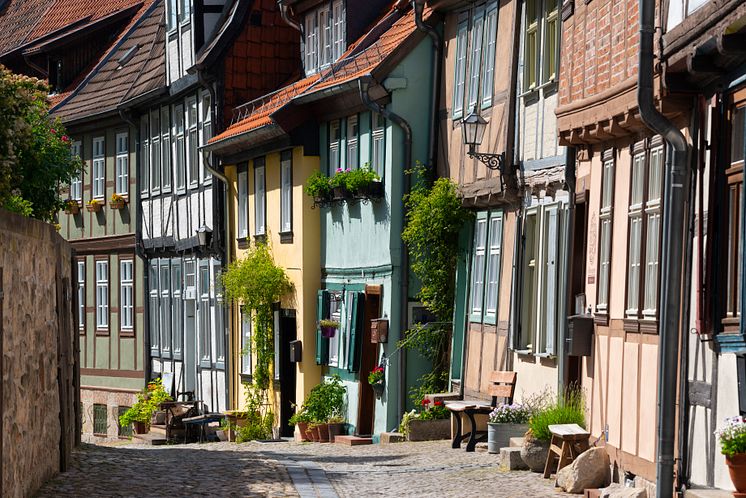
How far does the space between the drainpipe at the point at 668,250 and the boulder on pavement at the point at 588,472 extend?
2.20 m

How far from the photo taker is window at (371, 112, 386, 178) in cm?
2258

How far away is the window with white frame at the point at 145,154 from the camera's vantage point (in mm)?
33656

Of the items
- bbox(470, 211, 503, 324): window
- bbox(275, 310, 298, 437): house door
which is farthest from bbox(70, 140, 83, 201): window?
bbox(470, 211, 503, 324): window

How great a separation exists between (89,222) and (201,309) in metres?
6.91

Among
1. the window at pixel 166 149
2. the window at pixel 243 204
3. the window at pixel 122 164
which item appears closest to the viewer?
the window at pixel 243 204

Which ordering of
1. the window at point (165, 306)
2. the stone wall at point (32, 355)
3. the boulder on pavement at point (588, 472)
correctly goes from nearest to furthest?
the stone wall at point (32, 355) < the boulder on pavement at point (588, 472) < the window at point (165, 306)

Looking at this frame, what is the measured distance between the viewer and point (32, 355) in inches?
498

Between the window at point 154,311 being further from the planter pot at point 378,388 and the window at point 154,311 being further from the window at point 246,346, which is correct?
the planter pot at point 378,388

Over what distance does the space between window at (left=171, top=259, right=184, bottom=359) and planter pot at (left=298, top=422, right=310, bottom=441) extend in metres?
7.99

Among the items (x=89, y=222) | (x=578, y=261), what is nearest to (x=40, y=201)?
(x=578, y=261)

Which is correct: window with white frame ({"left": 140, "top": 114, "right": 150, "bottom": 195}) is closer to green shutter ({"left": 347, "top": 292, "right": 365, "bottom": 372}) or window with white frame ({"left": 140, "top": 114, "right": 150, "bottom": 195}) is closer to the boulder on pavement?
green shutter ({"left": 347, "top": 292, "right": 365, "bottom": 372})

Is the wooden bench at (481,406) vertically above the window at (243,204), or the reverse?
the window at (243,204)

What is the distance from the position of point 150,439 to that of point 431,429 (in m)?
→ 8.78

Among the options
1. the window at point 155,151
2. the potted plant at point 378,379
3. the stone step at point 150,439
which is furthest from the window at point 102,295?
the potted plant at point 378,379
